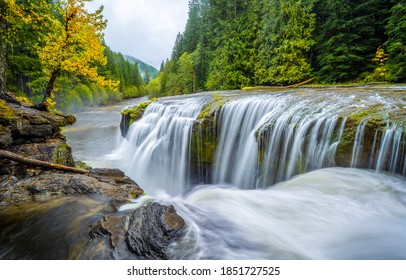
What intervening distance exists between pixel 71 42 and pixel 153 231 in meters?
7.04

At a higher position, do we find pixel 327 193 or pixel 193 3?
pixel 193 3

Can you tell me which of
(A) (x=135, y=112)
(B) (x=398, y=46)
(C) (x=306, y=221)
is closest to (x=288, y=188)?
(C) (x=306, y=221)

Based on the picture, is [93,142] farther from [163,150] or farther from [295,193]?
[295,193]

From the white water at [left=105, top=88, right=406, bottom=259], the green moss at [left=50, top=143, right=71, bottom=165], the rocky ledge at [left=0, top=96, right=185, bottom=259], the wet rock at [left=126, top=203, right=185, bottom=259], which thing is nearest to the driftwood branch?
the rocky ledge at [left=0, top=96, right=185, bottom=259]

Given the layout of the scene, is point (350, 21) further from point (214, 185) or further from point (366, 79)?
point (214, 185)

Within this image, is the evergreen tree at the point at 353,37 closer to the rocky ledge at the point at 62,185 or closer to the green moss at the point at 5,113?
the rocky ledge at the point at 62,185

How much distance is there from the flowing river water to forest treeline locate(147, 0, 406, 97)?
9.20m

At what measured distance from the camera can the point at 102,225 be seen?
8.21 ft

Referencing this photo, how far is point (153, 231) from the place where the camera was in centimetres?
243

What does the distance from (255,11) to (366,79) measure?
16.1m

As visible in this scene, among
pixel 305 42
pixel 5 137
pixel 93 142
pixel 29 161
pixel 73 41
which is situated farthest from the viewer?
pixel 305 42

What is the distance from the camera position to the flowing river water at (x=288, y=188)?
262 centimetres

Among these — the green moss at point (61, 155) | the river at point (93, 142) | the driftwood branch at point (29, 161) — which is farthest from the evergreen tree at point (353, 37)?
the driftwood branch at point (29, 161)

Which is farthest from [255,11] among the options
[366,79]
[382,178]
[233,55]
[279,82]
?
[382,178]
